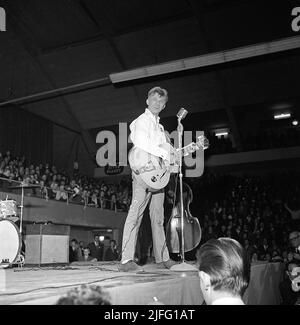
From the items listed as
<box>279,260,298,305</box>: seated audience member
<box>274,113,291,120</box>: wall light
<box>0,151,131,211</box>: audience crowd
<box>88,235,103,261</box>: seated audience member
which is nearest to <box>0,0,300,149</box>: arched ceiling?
<box>274,113,291,120</box>: wall light

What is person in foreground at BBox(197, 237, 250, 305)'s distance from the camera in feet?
4.86

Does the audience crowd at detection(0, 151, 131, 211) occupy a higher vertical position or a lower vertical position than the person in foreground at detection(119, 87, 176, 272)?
higher

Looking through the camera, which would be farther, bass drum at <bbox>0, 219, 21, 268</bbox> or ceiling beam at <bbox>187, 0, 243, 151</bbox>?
ceiling beam at <bbox>187, 0, 243, 151</bbox>

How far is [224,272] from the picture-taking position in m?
1.48

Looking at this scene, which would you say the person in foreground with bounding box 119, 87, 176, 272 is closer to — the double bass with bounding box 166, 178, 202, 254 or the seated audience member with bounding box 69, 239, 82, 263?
the double bass with bounding box 166, 178, 202, 254

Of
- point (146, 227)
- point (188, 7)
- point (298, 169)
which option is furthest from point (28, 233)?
point (298, 169)

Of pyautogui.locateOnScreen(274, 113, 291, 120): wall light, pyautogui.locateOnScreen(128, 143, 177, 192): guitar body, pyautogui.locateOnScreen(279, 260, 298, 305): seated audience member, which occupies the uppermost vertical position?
pyautogui.locateOnScreen(274, 113, 291, 120): wall light

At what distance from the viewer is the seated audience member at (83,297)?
1.47 meters

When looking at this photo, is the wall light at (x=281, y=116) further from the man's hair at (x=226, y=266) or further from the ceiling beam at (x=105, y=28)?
the man's hair at (x=226, y=266)

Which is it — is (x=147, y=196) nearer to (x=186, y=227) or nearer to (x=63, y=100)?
(x=186, y=227)

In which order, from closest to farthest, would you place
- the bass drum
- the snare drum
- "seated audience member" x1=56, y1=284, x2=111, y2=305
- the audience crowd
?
"seated audience member" x1=56, y1=284, x2=111, y2=305 → the bass drum → the snare drum → the audience crowd

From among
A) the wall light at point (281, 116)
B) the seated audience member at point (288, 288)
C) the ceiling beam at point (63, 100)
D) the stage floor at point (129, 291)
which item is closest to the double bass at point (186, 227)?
the stage floor at point (129, 291)

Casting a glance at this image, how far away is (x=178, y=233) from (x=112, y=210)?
11.8 metres

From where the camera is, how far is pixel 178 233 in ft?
12.1
